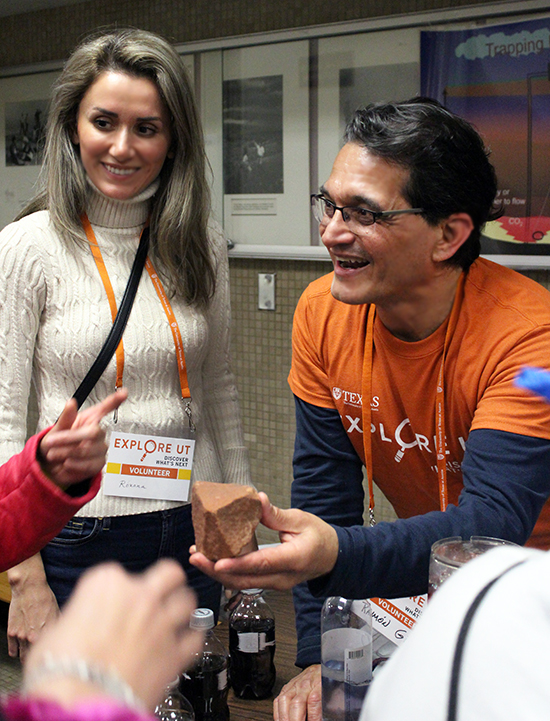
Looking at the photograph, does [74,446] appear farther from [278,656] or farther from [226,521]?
[278,656]

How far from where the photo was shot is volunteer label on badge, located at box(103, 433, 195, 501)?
1.59m

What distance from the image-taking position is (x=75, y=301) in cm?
159

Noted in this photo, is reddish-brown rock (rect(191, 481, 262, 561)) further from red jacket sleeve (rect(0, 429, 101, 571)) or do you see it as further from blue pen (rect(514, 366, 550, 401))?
blue pen (rect(514, 366, 550, 401))

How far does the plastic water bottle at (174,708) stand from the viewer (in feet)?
3.53

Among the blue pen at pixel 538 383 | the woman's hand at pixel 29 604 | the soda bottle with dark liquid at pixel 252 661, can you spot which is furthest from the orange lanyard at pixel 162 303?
the blue pen at pixel 538 383

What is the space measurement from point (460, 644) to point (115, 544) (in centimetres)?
123

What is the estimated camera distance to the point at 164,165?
1798 millimetres

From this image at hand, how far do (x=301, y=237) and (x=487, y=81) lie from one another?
0.85 m

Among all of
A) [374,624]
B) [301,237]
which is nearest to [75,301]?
[374,624]

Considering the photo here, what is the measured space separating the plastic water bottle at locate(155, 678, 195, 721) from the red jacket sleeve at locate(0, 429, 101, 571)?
0.31 m

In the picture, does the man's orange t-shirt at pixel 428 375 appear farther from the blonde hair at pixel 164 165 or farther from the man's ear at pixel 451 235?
the blonde hair at pixel 164 165

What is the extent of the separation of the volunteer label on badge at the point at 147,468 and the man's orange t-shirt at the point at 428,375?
1.04ft

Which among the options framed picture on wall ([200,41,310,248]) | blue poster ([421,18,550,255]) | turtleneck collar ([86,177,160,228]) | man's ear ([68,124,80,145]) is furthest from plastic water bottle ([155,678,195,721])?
framed picture on wall ([200,41,310,248])

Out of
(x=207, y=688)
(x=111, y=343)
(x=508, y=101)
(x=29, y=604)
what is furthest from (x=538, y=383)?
(x=508, y=101)
